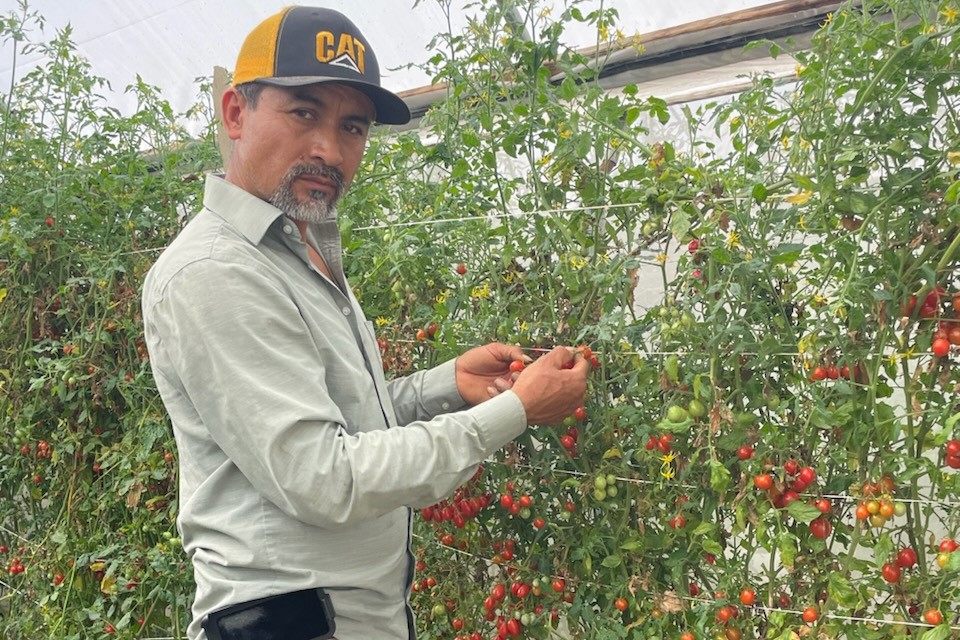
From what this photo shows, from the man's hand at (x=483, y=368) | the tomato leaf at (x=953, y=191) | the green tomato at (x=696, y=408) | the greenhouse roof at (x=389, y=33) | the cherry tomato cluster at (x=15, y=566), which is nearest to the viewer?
the tomato leaf at (x=953, y=191)

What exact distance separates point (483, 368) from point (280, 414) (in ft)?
Result: 1.51

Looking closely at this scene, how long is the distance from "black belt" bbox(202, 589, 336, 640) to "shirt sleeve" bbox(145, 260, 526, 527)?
5.0 inches

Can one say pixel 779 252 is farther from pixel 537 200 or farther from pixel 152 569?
pixel 152 569

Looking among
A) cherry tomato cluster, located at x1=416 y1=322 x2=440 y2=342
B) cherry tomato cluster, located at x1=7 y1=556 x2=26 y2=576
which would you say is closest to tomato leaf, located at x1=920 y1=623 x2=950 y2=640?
cherry tomato cluster, located at x1=416 y1=322 x2=440 y2=342

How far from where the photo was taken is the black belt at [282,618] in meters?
1.23

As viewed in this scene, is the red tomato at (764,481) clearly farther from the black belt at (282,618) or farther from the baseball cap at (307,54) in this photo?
the baseball cap at (307,54)

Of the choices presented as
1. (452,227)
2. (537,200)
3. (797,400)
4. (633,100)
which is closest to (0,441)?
(452,227)

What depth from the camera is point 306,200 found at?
53.2 inches

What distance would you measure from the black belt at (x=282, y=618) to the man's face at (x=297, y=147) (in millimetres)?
537

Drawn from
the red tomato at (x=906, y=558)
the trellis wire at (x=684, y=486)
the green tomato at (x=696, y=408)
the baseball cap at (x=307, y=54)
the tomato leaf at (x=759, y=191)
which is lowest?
the red tomato at (x=906, y=558)

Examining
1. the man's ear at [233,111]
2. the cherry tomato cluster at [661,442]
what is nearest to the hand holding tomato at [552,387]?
the cherry tomato cluster at [661,442]

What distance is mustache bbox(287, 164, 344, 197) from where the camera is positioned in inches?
52.8

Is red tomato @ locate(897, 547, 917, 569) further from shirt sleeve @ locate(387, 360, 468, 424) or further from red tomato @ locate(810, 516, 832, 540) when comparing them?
shirt sleeve @ locate(387, 360, 468, 424)

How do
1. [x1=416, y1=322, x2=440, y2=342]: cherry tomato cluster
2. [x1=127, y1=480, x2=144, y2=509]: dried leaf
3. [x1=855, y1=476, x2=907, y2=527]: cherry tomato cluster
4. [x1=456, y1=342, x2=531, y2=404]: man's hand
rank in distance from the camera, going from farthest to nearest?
[x1=127, y1=480, x2=144, y2=509]: dried leaf → [x1=416, y1=322, x2=440, y2=342]: cherry tomato cluster → [x1=456, y1=342, x2=531, y2=404]: man's hand → [x1=855, y1=476, x2=907, y2=527]: cherry tomato cluster
